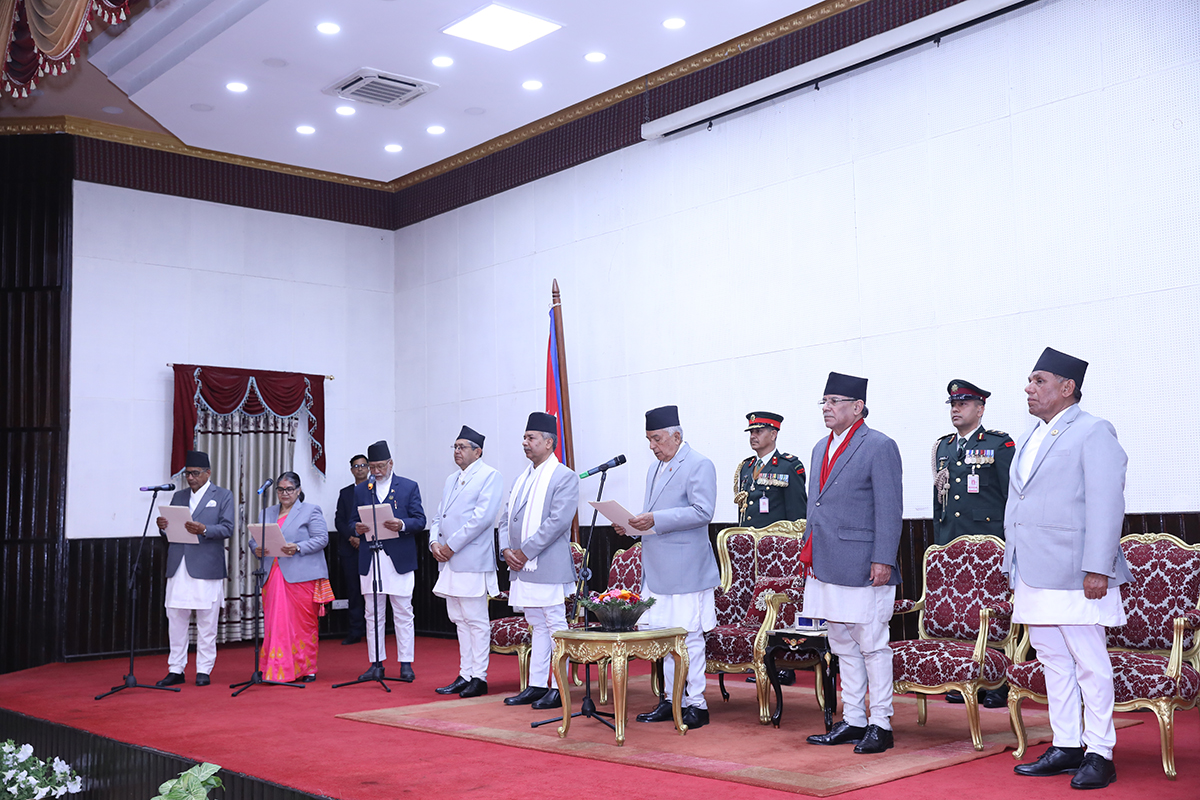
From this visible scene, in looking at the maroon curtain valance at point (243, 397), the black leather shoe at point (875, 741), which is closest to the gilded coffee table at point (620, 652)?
the black leather shoe at point (875, 741)

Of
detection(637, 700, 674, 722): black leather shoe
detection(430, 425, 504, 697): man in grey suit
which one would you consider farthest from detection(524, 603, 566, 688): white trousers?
detection(637, 700, 674, 722): black leather shoe

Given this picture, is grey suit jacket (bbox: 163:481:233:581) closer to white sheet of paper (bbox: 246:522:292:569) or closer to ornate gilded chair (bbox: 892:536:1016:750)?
white sheet of paper (bbox: 246:522:292:569)

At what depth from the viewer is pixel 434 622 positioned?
10781mm

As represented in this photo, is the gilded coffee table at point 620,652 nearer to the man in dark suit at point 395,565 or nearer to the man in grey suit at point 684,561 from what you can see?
the man in grey suit at point 684,561

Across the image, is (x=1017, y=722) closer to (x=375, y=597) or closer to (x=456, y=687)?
(x=456, y=687)

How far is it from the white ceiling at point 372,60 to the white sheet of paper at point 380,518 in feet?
10.9

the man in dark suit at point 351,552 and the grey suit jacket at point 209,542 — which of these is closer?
the grey suit jacket at point 209,542

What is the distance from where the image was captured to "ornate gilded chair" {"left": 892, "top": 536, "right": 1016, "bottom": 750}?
4.71 meters

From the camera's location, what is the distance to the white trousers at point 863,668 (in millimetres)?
4734

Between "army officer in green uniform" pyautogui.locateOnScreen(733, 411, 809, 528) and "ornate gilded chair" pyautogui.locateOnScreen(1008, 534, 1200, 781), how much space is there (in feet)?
7.01

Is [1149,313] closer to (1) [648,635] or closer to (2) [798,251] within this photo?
(2) [798,251]

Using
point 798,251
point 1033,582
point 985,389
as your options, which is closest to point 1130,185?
point 985,389

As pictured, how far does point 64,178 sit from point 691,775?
826 centimetres

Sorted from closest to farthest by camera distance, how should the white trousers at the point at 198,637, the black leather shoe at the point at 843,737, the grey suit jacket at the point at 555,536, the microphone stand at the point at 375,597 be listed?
the black leather shoe at the point at 843,737
the grey suit jacket at the point at 555,536
the microphone stand at the point at 375,597
the white trousers at the point at 198,637
